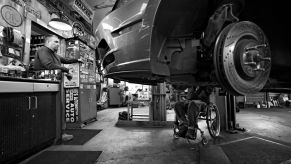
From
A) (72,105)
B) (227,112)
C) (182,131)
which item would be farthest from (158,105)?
(72,105)

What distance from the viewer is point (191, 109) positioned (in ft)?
6.74

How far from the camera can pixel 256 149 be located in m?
1.78

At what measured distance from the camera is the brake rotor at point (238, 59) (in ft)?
2.57

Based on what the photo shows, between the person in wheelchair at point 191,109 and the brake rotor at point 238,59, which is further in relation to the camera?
the person in wheelchair at point 191,109

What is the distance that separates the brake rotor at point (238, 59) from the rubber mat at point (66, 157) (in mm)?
1457

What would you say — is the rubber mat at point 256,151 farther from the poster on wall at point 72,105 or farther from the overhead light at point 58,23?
the overhead light at point 58,23

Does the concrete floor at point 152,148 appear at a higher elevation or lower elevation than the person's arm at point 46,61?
lower

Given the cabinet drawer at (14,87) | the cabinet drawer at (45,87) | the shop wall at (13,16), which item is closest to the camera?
the cabinet drawer at (14,87)

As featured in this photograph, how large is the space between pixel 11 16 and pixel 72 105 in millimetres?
1851

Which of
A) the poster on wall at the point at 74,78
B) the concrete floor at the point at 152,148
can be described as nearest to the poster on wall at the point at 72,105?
the poster on wall at the point at 74,78

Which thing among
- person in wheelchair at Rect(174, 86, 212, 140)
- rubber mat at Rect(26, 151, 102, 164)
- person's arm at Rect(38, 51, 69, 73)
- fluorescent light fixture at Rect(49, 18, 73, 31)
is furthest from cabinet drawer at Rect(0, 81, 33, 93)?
person in wheelchair at Rect(174, 86, 212, 140)

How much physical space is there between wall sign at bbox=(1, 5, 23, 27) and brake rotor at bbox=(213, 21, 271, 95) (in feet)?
10.4

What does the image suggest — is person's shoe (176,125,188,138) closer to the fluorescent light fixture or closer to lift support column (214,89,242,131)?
lift support column (214,89,242,131)

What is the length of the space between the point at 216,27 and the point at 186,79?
1.57ft
